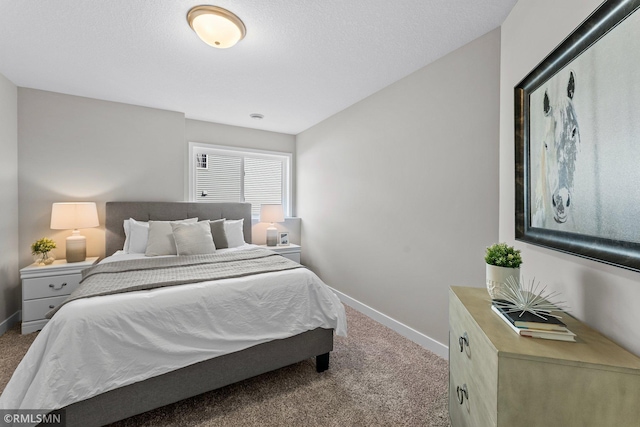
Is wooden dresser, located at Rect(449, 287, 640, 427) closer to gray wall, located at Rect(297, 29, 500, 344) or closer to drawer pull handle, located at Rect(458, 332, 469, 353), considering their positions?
drawer pull handle, located at Rect(458, 332, 469, 353)

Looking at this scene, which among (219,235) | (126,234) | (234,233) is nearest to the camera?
(126,234)

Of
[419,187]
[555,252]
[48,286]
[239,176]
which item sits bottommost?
[48,286]

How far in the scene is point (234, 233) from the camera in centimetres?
346

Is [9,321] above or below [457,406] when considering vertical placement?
below

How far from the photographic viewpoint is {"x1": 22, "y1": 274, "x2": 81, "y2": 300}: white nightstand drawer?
8.45 feet

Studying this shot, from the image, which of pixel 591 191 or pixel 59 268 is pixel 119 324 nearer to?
pixel 59 268

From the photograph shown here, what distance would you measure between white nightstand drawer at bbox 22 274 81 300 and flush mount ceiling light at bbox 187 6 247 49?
2.70 metres

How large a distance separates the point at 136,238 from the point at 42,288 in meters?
0.88

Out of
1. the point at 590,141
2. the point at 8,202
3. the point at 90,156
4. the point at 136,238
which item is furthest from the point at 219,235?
the point at 590,141

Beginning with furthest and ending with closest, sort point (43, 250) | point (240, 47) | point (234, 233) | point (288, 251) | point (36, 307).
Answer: point (288, 251) < point (234, 233) < point (43, 250) < point (36, 307) < point (240, 47)

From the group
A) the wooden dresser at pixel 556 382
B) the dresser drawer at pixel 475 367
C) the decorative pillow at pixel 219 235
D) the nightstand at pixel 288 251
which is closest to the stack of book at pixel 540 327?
the wooden dresser at pixel 556 382

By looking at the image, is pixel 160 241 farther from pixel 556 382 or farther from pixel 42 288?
pixel 556 382

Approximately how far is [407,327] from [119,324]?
2274mm

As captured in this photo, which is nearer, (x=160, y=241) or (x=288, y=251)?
(x=160, y=241)
